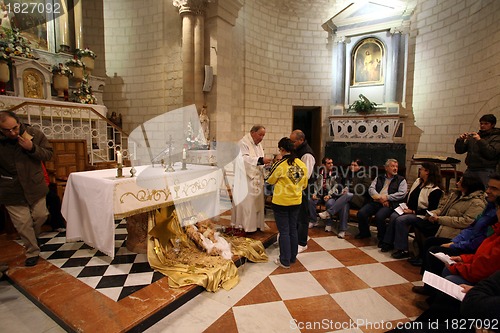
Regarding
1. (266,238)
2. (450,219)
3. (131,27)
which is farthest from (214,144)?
(450,219)

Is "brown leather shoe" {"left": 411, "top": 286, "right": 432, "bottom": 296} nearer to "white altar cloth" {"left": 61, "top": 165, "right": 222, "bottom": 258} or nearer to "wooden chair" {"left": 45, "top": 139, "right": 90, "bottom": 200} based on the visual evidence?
"white altar cloth" {"left": 61, "top": 165, "right": 222, "bottom": 258}

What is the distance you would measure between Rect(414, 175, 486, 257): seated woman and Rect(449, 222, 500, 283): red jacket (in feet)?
2.90

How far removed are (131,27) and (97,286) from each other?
27.2 feet

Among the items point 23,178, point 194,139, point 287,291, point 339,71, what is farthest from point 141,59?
point 287,291

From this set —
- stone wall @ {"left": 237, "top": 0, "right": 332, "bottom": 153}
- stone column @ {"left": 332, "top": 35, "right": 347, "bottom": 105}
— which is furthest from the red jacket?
stone column @ {"left": 332, "top": 35, "right": 347, "bottom": 105}

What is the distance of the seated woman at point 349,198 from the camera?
4480 millimetres

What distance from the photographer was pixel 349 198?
4477 mm

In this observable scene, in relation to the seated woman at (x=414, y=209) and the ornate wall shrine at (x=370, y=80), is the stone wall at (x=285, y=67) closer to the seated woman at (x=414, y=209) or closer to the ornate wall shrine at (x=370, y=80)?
the ornate wall shrine at (x=370, y=80)

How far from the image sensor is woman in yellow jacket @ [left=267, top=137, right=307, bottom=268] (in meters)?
3.17

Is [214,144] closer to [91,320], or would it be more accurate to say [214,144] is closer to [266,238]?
[266,238]

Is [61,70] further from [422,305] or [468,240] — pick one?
[468,240]

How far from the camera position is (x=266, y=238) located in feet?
13.3

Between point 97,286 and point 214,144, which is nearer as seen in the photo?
point 97,286

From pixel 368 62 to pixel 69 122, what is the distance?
28.0ft
